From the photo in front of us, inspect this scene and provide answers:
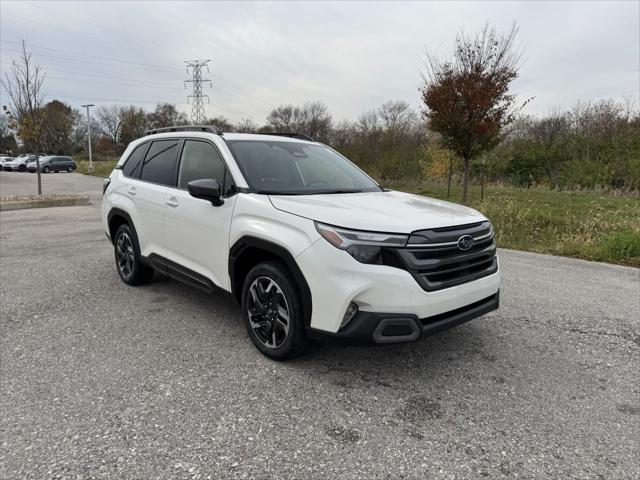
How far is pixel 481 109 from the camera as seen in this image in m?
11.7

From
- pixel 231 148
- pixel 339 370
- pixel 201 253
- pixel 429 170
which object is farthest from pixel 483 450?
pixel 429 170

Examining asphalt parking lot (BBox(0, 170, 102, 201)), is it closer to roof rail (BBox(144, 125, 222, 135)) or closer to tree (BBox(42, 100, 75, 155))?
roof rail (BBox(144, 125, 222, 135))

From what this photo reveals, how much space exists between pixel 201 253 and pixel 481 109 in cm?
1018

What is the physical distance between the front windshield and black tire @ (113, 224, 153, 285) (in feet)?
6.27

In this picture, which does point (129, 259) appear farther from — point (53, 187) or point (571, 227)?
point (53, 187)

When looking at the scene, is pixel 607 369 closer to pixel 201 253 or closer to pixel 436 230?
pixel 436 230

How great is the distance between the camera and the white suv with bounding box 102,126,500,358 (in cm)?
270

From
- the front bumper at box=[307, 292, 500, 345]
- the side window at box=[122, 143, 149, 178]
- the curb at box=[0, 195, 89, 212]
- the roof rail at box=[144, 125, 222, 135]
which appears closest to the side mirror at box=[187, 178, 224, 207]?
the roof rail at box=[144, 125, 222, 135]

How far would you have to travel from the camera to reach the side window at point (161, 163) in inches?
173

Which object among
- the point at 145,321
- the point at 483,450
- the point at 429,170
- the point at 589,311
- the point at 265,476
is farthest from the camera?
the point at 429,170

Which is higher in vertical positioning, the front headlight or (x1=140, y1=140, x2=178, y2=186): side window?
(x1=140, y1=140, x2=178, y2=186): side window

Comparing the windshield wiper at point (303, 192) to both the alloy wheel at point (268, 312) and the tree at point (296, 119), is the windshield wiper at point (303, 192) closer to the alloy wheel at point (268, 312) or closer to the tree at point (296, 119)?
the alloy wheel at point (268, 312)

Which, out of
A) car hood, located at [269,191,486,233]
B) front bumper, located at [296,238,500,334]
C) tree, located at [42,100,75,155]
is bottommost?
front bumper, located at [296,238,500,334]

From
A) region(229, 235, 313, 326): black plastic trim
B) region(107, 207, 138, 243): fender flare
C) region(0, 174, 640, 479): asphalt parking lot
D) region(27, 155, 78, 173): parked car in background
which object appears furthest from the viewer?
region(27, 155, 78, 173): parked car in background
